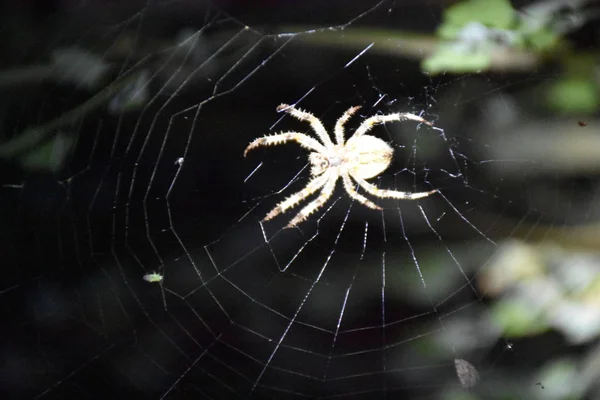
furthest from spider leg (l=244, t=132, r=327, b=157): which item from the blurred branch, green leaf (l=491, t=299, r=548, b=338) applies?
green leaf (l=491, t=299, r=548, b=338)

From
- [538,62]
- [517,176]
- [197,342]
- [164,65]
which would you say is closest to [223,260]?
[197,342]

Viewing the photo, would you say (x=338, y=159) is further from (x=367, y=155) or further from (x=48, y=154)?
(x=48, y=154)

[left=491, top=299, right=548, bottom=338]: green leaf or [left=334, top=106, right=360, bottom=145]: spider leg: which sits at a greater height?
[left=334, top=106, right=360, bottom=145]: spider leg

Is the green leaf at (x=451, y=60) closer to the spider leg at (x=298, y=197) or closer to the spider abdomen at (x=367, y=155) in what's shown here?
the spider abdomen at (x=367, y=155)

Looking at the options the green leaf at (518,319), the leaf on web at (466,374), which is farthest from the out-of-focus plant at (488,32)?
the leaf on web at (466,374)

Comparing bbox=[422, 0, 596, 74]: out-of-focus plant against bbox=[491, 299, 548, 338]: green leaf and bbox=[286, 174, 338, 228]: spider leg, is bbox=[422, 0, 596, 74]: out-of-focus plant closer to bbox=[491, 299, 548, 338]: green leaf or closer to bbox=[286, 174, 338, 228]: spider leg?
bbox=[286, 174, 338, 228]: spider leg
